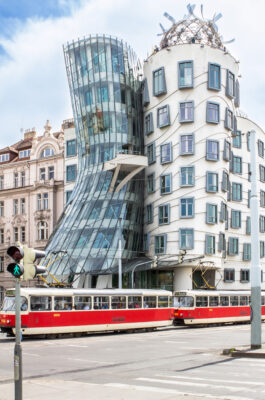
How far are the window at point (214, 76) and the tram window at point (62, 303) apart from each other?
31.0 metres

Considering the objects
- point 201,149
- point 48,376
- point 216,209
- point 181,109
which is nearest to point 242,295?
point 216,209

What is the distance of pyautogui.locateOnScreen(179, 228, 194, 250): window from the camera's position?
2172 inches

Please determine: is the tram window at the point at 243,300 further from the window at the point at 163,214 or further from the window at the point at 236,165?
the window at the point at 236,165

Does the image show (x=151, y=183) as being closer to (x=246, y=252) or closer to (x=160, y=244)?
(x=160, y=244)

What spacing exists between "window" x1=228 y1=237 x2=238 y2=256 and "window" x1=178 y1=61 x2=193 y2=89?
1728 centimetres

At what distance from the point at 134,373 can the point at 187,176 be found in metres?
41.2

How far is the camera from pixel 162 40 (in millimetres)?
62438

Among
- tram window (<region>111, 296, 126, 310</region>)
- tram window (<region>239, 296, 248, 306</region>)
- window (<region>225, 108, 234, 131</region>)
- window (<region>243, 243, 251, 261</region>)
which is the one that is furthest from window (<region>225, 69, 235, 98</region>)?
tram window (<region>111, 296, 126, 310</region>)

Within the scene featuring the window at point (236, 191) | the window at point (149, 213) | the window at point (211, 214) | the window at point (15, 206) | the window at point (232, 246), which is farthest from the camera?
the window at point (15, 206)

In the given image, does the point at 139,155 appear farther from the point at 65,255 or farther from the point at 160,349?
the point at 160,349

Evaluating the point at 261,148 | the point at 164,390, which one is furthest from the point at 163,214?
the point at 164,390

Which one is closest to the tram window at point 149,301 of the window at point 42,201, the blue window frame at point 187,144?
the blue window frame at point 187,144

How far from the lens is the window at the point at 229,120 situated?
58375 mm

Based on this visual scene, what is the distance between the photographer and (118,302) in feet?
120
